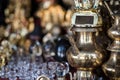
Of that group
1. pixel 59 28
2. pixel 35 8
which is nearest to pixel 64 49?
pixel 59 28

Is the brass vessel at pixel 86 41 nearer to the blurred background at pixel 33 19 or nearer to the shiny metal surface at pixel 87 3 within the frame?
the shiny metal surface at pixel 87 3

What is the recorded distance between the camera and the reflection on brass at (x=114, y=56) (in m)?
1.26

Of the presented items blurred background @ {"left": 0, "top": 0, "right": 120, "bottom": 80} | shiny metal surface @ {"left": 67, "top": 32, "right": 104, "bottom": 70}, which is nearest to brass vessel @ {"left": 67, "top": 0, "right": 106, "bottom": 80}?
shiny metal surface @ {"left": 67, "top": 32, "right": 104, "bottom": 70}

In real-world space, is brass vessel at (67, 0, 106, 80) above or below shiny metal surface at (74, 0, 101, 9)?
below

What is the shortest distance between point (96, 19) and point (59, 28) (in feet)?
7.40

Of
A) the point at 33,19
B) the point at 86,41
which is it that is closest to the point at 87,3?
the point at 86,41

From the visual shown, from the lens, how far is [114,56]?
1274 millimetres

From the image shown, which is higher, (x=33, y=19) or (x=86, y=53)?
(x=86, y=53)

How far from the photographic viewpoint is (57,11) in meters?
3.72

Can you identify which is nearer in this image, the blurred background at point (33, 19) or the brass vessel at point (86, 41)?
the brass vessel at point (86, 41)

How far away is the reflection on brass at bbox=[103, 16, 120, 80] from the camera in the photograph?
4.14ft

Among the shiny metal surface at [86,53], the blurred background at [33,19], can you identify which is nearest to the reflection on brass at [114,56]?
the shiny metal surface at [86,53]

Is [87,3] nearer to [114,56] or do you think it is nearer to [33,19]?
[114,56]

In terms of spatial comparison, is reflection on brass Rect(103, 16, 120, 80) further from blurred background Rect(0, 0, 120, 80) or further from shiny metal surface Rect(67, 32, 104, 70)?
blurred background Rect(0, 0, 120, 80)
